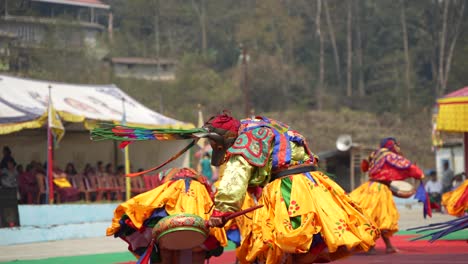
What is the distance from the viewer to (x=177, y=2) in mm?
58812

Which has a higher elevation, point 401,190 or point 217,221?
point 217,221

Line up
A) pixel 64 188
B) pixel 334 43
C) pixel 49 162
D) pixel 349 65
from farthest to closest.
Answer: pixel 334 43
pixel 349 65
pixel 64 188
pixel 49 162

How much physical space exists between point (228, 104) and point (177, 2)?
9978 millimetres

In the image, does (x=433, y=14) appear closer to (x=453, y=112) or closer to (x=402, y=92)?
(x=402, y=92)

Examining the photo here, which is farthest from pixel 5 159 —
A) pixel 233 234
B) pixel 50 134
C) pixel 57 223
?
pixel 233 234

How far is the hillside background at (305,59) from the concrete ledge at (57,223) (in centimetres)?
2842

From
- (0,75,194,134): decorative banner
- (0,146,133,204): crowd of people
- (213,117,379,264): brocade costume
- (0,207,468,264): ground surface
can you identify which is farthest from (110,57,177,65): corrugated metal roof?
(213,117,379,264): brocade costume

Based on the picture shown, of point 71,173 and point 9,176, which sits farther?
point 71,173

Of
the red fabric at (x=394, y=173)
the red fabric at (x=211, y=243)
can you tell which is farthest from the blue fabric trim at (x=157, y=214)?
the red fabric at (x=394, y=173)

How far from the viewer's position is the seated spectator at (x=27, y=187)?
1867 centimetres

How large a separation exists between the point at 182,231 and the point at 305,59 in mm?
52213

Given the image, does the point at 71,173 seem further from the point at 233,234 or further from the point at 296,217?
the point at 296,217

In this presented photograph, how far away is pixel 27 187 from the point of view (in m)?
18.7

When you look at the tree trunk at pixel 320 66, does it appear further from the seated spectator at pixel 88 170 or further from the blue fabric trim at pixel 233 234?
the blue fabric trim at pixel 233 234
